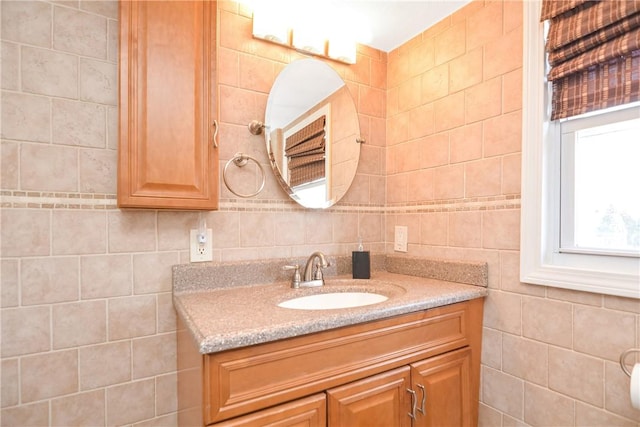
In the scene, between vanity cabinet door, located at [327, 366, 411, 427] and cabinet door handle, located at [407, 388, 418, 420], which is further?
cabinet door handle, located at [407, 388, 418, 420]

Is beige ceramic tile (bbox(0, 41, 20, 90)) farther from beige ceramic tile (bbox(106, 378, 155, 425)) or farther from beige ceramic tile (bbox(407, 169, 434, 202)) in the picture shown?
beige ceramic tile (bbox(407, 169, 434, 202))

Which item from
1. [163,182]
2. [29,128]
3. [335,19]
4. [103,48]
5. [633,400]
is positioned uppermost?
[335,19]

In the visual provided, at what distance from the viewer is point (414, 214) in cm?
170

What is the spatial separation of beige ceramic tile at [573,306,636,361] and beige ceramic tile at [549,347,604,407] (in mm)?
35

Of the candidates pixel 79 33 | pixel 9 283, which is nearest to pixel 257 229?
pixel 9 283

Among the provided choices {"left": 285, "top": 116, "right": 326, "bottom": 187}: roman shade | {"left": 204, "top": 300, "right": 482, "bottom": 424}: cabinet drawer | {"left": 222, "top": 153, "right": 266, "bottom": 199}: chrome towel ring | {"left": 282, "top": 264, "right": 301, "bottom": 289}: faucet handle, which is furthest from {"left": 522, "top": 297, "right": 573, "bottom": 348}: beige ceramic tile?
{"left": 222, "top": 153, "right": 266, "bottom": 199}: chrome towel ring

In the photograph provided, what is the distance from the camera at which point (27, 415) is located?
1.06 metres

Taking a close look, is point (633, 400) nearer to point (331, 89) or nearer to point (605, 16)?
point (605, 16)

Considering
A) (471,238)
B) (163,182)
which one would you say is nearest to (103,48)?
(163,182)

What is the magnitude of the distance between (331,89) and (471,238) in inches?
36.9

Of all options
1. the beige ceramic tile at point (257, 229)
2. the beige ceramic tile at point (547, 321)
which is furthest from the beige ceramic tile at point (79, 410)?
the beige ceramic tile at point (547, 321)

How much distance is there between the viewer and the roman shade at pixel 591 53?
3.27ft

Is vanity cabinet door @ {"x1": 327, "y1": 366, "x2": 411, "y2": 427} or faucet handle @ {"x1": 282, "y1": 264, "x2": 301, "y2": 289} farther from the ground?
faucet handle @ {"x1": 282, "y1": 264, "x2": 301, "y2": 289}

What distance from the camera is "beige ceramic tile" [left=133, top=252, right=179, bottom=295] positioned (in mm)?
1219
